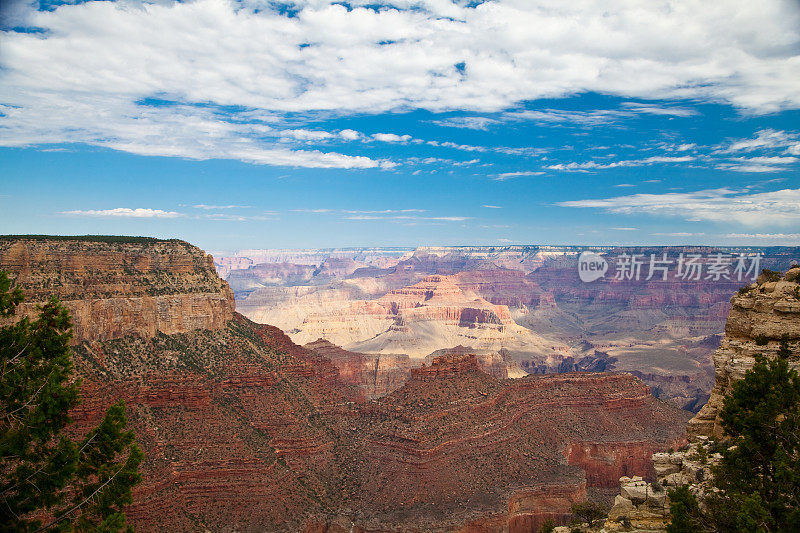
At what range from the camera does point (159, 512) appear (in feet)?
132

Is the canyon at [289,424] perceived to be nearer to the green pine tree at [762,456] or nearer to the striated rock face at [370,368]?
the green pine tree at [762,456]

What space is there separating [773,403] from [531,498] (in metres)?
34.8

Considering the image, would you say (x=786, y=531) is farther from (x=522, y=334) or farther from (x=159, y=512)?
(x=522, y=334)

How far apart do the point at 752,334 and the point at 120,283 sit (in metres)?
54.0

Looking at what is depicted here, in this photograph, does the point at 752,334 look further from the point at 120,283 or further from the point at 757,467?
the point at 120,283

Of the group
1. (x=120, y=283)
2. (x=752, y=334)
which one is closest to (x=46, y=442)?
(x=752, y=334)

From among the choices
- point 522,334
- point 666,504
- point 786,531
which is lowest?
point 522,334

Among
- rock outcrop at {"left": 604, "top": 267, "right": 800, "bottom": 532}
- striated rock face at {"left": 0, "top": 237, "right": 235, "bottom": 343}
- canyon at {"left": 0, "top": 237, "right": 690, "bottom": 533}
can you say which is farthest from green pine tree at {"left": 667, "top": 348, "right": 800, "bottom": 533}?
striated rock face at {"left": 0, "top": 237, "right": 235, "bottom": 343}

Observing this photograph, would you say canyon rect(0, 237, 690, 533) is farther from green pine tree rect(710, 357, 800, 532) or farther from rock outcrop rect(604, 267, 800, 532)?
green pine tree rect(710, 357, 800, 532)

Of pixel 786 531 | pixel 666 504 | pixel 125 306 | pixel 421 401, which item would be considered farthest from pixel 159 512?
pixel 786 531

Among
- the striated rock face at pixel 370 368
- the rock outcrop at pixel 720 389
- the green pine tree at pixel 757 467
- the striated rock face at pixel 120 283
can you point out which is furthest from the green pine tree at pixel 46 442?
the striated rock face at pixel 370 368

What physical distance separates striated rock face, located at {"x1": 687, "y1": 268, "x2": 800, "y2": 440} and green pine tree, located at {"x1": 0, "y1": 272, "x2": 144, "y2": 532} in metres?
25.2

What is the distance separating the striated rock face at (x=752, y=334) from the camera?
2247 cm

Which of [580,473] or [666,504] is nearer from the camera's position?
[666,504]
